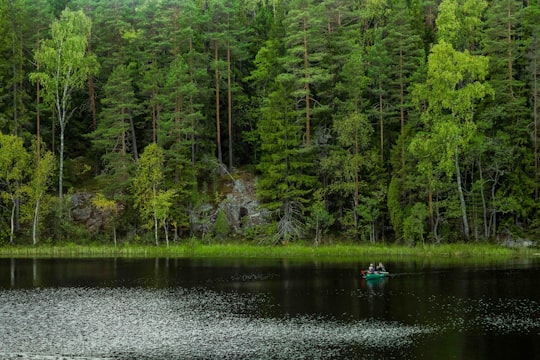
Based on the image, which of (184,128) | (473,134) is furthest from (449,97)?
(184,128)

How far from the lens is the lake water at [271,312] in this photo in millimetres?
29578

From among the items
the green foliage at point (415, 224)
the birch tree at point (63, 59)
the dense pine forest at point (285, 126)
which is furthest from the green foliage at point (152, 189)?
the green foliage at point (415, 224)

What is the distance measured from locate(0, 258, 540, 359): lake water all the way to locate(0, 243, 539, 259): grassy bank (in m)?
6.45

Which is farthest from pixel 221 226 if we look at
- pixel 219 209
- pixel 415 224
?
pixel 415 224

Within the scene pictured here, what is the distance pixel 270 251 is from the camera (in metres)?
69.4

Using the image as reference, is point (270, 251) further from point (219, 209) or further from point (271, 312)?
point (271, 312)

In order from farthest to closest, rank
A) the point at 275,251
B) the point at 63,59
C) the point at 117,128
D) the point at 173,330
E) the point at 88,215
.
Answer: the point at 88,215 → the point at 63,59 → the point at 117,128 → the point at 275,251 → the point at 173,330

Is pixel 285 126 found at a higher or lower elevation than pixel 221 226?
higher

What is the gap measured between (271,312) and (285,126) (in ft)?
128

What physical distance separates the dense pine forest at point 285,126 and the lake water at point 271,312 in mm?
13744

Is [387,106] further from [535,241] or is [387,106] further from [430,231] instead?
[535,241]

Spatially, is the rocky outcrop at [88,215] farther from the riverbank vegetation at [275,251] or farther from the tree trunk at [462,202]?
the tree trunk at [462,202]

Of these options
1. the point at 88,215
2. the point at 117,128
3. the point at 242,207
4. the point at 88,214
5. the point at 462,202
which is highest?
the point at 117,128

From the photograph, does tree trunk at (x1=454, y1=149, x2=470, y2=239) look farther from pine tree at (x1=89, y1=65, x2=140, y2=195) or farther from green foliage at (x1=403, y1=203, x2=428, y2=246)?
pine tree at (x1=89, y1=65, x2=140, y2=195)
